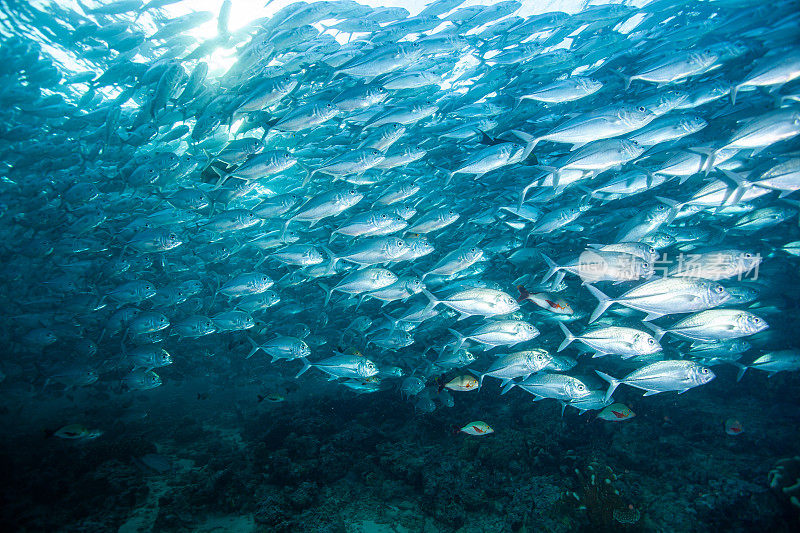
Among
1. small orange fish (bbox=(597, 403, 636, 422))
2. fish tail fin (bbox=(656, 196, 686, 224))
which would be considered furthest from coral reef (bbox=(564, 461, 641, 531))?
fish tail fin (bbox=(656, 196, 686, 224))

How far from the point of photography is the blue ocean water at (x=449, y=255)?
4.91 metres

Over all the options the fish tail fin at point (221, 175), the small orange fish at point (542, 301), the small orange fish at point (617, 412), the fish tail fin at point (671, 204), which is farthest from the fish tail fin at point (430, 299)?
the fish tail fin at point (221, 175)

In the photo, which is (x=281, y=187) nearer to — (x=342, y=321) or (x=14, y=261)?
(x=342, y=321)

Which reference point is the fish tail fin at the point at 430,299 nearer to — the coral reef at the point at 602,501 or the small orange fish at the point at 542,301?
the small orange fish at the point at 542,301

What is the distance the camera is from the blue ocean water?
491cm

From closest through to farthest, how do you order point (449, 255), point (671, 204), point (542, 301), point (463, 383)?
point (671, 204) < point (542, 301) < point (463, 383) < point (449, 255)

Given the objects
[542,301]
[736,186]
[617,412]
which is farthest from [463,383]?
[736,186]

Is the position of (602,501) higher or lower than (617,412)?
lower

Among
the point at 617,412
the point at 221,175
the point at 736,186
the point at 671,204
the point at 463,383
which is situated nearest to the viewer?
the point at 736,186

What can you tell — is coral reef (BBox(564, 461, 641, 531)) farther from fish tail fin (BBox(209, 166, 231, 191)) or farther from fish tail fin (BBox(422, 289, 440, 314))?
fish tail fin (BBox(209, 166, 231, 191))

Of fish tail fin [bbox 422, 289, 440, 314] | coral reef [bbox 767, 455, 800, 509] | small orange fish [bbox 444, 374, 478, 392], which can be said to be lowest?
coral reef [bbox 767, 455, 800, 509]

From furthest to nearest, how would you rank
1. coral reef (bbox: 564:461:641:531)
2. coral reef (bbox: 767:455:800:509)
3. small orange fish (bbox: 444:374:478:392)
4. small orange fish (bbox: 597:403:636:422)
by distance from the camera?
1. small orange fish (bbox: 444:374:478:392)
2. small orange fish (bbox: 597:403:636:422)
3. coral reef (bbox: 564:461:641:531)
4. coral reef (bbox: 767:455:800:509)

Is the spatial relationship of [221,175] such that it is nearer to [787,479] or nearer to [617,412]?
[617,412]

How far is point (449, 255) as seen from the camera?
6.29 meters
